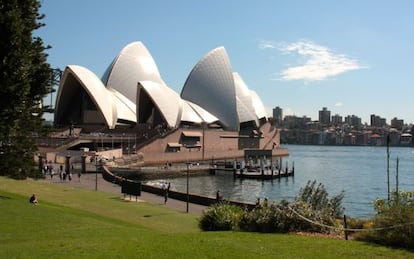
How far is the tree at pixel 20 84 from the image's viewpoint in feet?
45.4

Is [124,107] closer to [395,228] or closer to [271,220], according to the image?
[271,220]

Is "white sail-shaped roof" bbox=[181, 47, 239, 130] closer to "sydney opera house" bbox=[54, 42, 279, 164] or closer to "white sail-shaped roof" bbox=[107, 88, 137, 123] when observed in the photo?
"sydney opera house" bbox=[54, 42, 279, 164]

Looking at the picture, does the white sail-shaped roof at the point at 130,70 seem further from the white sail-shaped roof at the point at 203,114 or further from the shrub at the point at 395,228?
the shrub at the point at 395,228

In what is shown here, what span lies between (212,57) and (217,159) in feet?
54.1

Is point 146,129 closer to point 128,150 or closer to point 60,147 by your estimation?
point 128,150

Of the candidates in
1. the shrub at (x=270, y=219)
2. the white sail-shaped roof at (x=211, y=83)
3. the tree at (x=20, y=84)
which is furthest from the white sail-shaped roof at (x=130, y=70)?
the shrub at (x=270, y=219)

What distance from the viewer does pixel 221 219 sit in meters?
11.7

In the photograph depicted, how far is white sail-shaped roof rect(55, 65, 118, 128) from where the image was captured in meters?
59.1

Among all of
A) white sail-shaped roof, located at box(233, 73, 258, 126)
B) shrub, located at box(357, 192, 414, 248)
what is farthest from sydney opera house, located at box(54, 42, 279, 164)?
shrub, located at box(357, 192, 414, 248)

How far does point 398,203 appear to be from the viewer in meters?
9.72

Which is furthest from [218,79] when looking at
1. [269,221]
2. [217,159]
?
[269,221]

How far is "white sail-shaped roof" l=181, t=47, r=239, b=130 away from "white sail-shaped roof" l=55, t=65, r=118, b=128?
15.5 meters

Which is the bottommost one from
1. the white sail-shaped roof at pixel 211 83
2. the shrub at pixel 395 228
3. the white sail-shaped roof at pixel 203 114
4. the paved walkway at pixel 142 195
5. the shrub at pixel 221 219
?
the paved walkway at pixel 142 195

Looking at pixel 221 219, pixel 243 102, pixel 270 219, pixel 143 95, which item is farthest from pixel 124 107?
pixel 270 219
